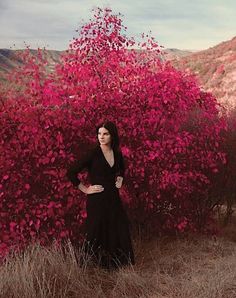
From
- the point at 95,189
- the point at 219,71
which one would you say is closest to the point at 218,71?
the point at 219,71

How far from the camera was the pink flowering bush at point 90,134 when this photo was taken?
6.69m

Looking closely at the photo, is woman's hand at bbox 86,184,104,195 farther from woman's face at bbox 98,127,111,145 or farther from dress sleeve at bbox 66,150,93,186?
woman's face at bbox 98,127,111,145

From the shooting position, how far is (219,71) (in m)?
43.3

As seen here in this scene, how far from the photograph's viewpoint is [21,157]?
261 inches

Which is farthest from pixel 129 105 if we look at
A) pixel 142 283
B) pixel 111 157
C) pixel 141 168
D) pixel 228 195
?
pixel 228 195

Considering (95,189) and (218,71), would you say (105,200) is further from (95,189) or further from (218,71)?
(218,71)

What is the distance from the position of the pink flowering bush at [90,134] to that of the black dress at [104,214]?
766mm

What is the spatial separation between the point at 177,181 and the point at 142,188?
581 millimetres

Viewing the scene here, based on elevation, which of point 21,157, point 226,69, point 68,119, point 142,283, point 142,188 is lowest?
point 142,283

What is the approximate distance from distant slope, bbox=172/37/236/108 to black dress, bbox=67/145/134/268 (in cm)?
3032

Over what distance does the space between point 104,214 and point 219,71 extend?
1542 inches

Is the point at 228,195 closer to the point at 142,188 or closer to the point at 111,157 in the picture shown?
the point at 142,188

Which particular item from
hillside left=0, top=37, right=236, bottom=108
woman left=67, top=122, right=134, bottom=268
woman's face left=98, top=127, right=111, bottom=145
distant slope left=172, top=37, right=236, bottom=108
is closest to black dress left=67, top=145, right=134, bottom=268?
woman left=67, top=122, right=134, bottom=268

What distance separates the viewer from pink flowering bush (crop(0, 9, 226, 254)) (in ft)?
21.9
